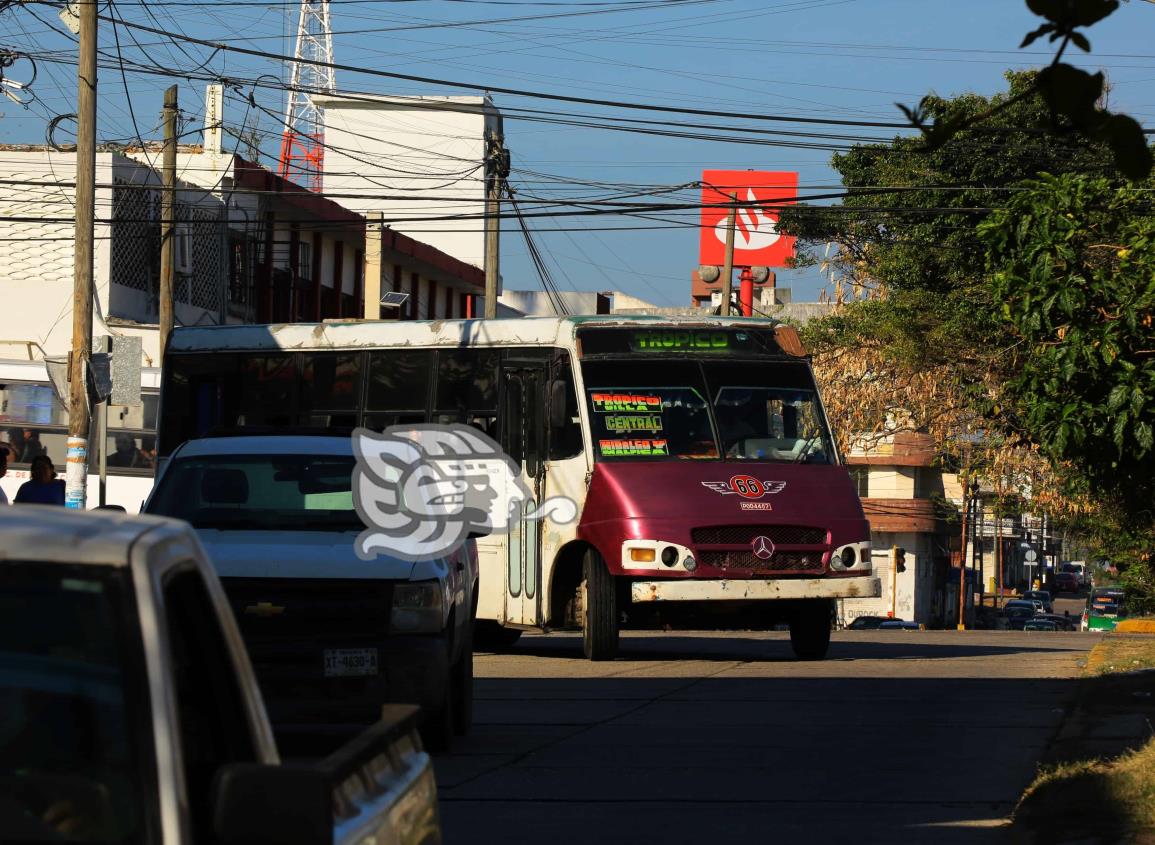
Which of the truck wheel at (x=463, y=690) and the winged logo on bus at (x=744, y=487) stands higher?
the winged logo on bus at (x=744, y=487)

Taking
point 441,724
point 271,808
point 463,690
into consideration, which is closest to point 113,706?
point 271,808

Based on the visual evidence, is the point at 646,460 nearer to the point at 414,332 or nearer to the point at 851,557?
the point at 851,557

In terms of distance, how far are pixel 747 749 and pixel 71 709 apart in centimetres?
823

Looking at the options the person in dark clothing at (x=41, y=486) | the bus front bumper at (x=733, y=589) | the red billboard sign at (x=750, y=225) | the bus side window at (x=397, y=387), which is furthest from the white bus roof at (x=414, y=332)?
the red billboard sign at (x=750, y=225)

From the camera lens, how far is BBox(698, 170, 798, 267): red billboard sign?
2100 inches

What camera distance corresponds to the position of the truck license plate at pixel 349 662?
9625mm

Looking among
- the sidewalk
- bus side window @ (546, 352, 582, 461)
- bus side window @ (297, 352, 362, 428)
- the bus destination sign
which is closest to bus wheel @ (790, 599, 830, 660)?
the bus destination sign

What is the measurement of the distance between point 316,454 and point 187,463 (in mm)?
800

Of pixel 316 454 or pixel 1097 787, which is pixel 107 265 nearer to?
pixel 316 454

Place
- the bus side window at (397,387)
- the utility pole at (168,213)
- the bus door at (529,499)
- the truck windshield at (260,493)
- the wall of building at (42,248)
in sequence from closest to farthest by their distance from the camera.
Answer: the truck windshield at (260,493) < the bus door at (529,499) < the bus side window at (397,387) < the utility pole at (168,213) < the wall of building at (42,248)

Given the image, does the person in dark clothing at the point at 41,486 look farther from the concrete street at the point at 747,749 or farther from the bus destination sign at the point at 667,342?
the bus destination sign at the point at 667,342

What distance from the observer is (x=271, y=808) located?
260 cm

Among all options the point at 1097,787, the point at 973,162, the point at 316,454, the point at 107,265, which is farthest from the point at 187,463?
the point at 973,162

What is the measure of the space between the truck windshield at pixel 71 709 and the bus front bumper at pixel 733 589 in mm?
13181
